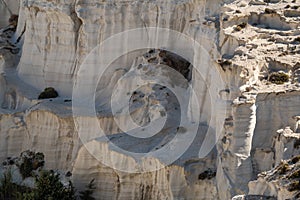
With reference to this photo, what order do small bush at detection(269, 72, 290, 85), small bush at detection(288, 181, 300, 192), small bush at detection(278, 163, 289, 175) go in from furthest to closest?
small bush at detection(269, 72, 290, 85) < small bush at detection(278, 163, 289, 175) < small bush at detection(288, 181, 300, 192)

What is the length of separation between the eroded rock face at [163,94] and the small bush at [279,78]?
20 cm

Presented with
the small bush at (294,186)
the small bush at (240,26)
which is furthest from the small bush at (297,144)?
the small bush at (240,26)

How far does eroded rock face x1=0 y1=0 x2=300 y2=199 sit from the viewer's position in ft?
131

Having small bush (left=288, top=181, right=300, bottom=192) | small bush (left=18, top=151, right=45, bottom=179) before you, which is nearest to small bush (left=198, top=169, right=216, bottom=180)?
small bush (left=288, top=181, right=300, bottom=192)

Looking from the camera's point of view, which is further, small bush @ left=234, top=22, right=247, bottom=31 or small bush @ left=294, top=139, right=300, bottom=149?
small bush @ left=234, top=22, right=247, bottom=31

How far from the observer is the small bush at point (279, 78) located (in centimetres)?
4141

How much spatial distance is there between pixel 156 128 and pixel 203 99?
3019mm

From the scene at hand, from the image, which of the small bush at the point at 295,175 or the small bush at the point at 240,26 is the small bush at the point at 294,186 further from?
the small bush at the point at 240,26

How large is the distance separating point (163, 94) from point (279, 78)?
855 cm

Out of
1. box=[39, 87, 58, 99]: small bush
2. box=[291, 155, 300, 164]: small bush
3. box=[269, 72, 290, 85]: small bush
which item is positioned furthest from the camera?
box=[39, 87, 58, 99]: small bush

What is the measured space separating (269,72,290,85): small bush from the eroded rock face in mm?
202

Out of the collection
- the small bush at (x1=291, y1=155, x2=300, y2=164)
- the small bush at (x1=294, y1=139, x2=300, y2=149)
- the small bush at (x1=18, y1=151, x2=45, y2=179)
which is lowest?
the small bush at (x1=18, y1=151, x2=45, y2=179)

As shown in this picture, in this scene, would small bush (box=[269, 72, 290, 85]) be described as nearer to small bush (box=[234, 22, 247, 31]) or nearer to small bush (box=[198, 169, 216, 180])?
small bush (box=[234, 22, 247, 31])

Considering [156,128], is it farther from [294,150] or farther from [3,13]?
[3,13]
